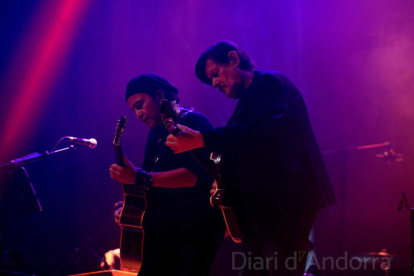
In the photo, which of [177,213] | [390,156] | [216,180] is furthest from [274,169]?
[390,156]

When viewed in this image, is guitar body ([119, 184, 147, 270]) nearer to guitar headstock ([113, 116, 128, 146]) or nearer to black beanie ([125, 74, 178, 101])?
guitar headstock ([113, 116, 128, 146])

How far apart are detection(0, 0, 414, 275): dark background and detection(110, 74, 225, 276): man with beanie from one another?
3.28 meters

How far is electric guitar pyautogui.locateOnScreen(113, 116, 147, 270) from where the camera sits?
3.00m

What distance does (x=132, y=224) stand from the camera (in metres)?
3.06

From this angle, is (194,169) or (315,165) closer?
(315,165)

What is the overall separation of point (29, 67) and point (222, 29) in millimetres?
2902

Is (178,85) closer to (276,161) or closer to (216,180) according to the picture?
(216,180)

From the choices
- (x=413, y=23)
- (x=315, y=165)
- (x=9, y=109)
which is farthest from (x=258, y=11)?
(x=315, y=165)

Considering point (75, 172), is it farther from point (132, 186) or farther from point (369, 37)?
point (369, 37)

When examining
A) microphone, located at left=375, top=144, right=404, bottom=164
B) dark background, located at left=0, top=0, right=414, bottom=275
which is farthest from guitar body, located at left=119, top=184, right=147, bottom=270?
microphone, located at left=375, top=144, right=404, bottom=164

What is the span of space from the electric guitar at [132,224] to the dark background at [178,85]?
3239 mm

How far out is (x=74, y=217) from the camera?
20.4ft

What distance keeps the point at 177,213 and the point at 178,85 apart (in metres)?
3.79

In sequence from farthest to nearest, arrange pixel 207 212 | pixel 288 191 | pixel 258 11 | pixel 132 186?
1. pixel 258 11
2. pixel 132 186
3. pixel 207 212
4. pixel 288 191
